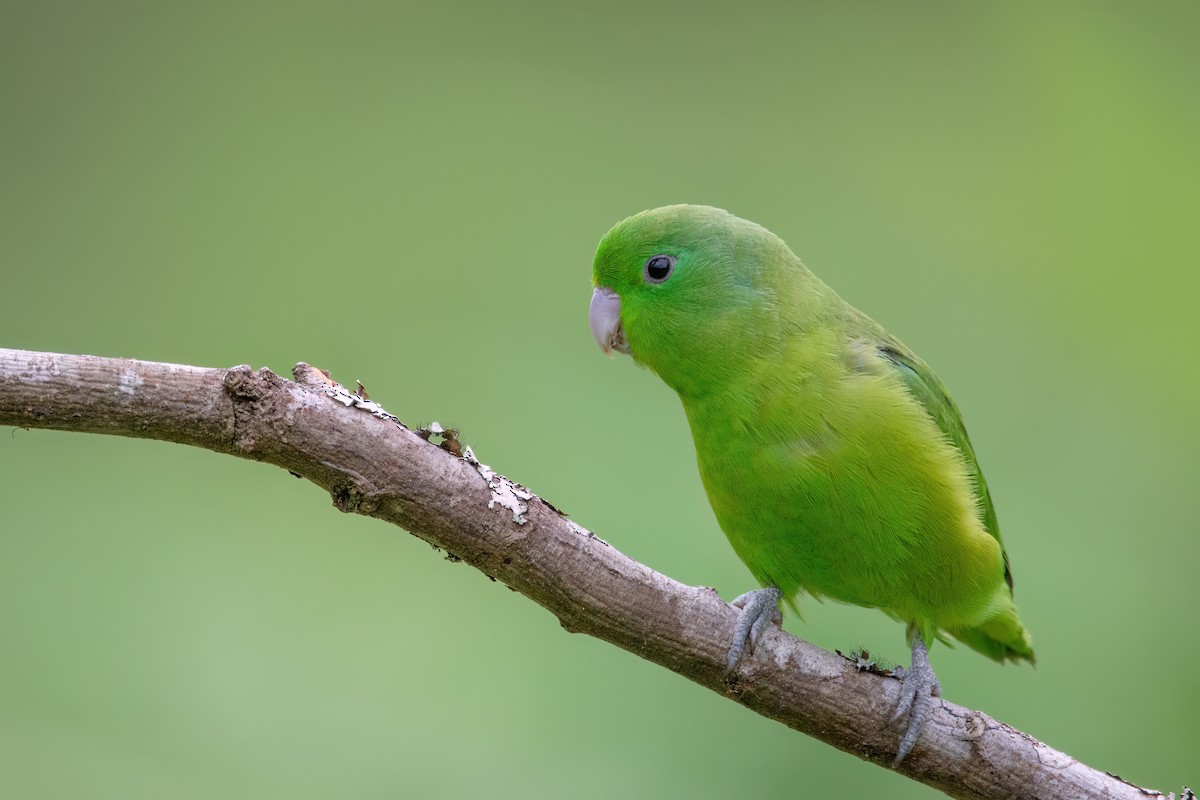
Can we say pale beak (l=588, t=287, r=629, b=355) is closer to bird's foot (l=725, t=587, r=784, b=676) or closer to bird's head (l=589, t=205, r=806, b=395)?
bird's head (l=589, t=205, r=806, b=395)

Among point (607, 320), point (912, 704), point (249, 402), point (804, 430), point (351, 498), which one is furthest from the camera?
point (607, 320)

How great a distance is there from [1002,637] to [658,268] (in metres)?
1.75

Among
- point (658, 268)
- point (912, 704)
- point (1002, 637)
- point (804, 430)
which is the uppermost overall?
point (658, 268)

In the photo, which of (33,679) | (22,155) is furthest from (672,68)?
(33,679)

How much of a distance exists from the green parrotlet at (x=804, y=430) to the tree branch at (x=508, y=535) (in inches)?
5.1

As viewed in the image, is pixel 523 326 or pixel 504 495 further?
pixel 523 326

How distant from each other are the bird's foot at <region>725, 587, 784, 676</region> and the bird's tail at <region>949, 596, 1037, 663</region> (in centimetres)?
97

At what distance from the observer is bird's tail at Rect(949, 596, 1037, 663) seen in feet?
11.6

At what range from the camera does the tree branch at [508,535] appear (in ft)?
6.50

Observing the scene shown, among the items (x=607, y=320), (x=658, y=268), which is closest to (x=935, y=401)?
(x=658, y=268)

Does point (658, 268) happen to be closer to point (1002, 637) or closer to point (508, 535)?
point (508, 535)

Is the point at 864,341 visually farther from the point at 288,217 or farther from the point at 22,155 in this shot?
the point at 22,155

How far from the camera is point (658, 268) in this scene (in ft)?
10.9

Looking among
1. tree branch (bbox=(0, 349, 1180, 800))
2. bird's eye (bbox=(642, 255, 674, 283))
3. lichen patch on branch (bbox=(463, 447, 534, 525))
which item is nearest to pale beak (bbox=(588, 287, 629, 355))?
bird's eye (bbox=(642, 255, 674, 283))
